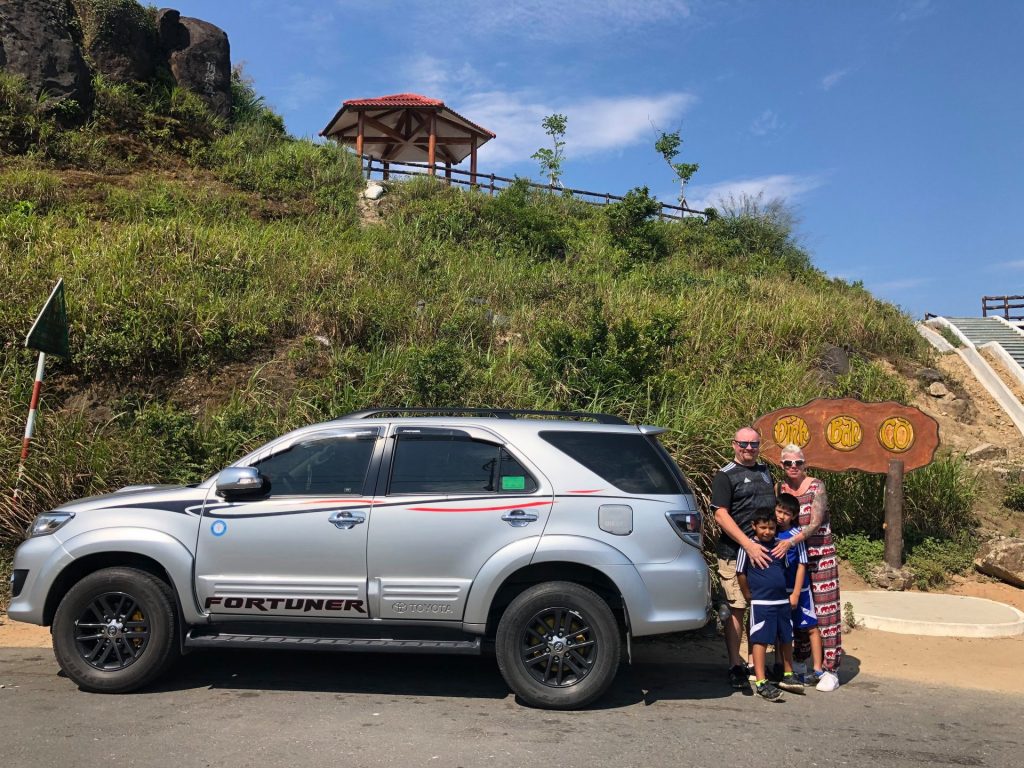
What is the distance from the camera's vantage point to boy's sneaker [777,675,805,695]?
5328mm

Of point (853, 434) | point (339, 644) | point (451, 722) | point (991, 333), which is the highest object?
point (991, 333)

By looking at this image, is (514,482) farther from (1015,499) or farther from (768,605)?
(1015,499)

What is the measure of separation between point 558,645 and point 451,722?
2.60 feet

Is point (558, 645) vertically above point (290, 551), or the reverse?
point (290, 551)

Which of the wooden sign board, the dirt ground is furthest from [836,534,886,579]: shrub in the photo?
the wooden sign board

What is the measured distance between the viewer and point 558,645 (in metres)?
4.84

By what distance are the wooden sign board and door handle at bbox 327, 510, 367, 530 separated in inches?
205

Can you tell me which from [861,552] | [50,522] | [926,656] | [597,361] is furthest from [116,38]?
[926,656]

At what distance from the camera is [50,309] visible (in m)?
8.87

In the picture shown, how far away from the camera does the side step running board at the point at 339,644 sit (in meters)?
4.83

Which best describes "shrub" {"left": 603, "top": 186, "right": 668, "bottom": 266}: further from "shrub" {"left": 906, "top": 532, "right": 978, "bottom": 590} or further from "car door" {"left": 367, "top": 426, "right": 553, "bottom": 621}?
"car door" {"left": 367, "top": 426, "right": 553, "bottom": 621}

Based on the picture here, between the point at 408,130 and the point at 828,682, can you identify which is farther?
the point at 408,130

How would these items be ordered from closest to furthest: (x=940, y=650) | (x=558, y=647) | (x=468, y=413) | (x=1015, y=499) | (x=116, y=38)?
(x=558, y=647), (x=468, y=413), (x=940, y=650), (x=1015, y=499), (x=116, y=38)

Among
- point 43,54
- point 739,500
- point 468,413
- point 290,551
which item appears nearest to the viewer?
point 290,551
